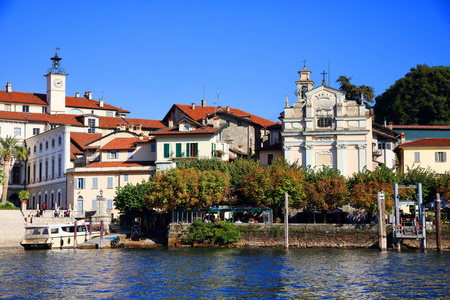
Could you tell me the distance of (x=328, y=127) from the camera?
72.8 metres

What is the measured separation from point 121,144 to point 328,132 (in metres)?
25.4

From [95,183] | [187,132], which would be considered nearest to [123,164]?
[95,183]

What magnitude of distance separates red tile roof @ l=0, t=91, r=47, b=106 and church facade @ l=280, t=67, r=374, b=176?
4324 centimetres

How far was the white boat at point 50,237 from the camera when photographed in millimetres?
59141

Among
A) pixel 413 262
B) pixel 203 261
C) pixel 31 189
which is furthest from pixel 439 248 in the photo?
pixel 31 189

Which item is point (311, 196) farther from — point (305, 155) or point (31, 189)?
point (31, 189)

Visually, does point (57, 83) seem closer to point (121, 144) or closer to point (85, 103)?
point (85, 103)

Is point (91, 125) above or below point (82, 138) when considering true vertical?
above

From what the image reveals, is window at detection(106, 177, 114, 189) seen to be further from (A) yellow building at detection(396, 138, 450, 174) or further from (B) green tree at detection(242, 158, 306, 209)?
(A) yellow building at detection(396, 138, 450, 174)

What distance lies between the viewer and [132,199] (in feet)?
221

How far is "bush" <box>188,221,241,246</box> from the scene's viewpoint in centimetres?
5788

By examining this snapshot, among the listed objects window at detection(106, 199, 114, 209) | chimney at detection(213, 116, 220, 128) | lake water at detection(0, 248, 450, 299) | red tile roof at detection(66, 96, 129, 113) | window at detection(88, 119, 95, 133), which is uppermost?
red tile roof at detection(66, 96, 129, 113)

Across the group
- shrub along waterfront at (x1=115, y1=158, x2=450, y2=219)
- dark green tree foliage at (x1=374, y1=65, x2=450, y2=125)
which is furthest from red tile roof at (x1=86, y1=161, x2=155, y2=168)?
dark green tree foliage at (x1=374, y1=65, x2=450, y2=125)

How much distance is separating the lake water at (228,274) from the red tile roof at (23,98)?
4901 cm
